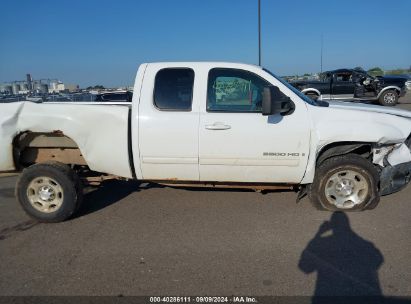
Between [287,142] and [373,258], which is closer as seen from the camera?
[373,258]

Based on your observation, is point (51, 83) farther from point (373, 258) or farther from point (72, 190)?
point (373, 258)

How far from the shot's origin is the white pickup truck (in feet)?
13.6

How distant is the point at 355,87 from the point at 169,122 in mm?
15266

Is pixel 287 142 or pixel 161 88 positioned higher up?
pixel 161 88

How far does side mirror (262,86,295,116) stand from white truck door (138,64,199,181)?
32.5 inches

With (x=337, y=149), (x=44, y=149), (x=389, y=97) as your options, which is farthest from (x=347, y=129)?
(x=389, y=97)

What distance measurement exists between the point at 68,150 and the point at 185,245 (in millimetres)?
2193

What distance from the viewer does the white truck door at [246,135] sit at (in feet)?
13.5

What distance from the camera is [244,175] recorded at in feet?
14.2

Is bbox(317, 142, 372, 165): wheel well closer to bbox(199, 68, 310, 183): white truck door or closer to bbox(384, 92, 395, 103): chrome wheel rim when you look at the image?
bbox(199, 68, 310, 183): white truck door

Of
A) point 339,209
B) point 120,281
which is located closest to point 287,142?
point 339,209

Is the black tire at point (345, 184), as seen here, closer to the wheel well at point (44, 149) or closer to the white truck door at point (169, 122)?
the white truck door at point (169, 122)

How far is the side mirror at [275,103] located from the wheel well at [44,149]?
2566 mm

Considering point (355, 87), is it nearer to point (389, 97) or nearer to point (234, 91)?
point (389, 97)
